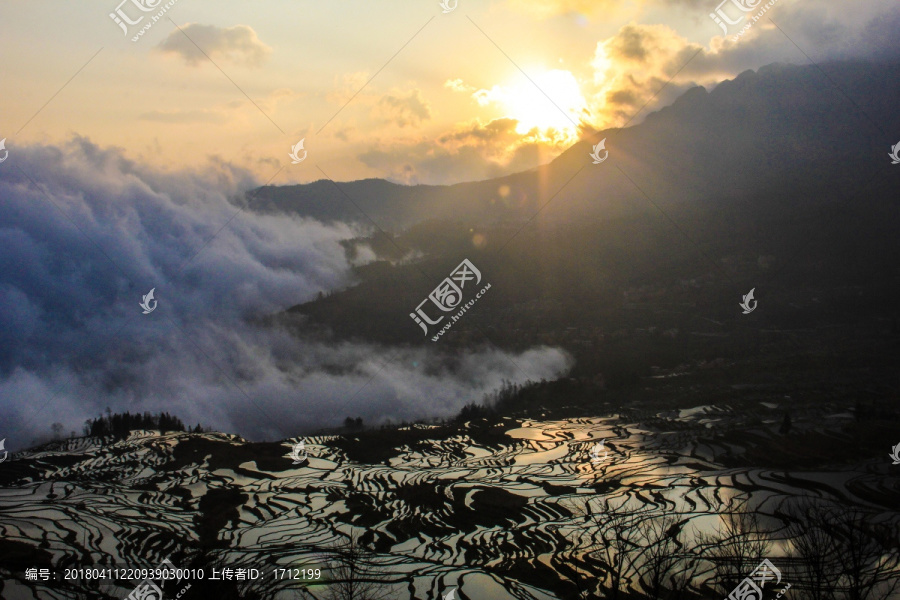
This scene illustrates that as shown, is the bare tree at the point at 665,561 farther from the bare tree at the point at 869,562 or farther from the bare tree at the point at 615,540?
the bare tree at the point at 869,562

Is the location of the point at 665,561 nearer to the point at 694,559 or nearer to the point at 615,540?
the point at 694,559

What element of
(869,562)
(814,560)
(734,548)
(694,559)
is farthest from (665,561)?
(869,562)

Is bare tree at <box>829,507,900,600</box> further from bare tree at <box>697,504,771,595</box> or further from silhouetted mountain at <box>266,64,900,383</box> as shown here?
silhouetted mountain at <box>266,64,900,383</box>

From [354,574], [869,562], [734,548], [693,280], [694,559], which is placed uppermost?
[693,280]

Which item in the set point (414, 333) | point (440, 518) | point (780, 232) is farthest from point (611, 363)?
point (440, 518)

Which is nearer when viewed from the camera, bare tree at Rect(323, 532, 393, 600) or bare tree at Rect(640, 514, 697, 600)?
bare tree at Rect(640, 514, 697, 600)

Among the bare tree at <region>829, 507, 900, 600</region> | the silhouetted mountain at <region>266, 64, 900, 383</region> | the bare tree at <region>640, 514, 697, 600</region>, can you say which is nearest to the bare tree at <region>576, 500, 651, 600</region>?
the bare tree at <region>640, 514, 697, 600</region>

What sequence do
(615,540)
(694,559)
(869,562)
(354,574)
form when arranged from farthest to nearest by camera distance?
1. (615,540)
2. (354,574)
3. (694,559)
4. (869,562)
